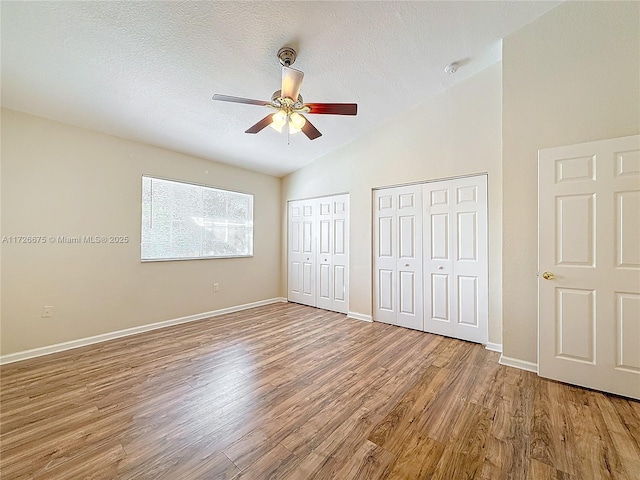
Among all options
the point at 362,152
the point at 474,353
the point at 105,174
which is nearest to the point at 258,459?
the point at 474,353

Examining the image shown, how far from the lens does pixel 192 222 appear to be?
13.9 ft

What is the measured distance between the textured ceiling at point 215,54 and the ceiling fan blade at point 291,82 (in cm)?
53

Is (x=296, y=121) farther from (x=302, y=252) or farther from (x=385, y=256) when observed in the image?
(x=302, y=252)

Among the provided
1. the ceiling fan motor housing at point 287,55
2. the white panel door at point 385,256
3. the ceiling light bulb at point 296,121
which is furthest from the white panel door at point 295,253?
the ceiling fan motor housing at point 287,55

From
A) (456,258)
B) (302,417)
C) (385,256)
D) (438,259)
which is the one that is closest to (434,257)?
(438,259)

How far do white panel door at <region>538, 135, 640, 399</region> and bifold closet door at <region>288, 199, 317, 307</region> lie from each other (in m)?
3.41

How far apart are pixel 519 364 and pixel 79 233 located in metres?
5.14

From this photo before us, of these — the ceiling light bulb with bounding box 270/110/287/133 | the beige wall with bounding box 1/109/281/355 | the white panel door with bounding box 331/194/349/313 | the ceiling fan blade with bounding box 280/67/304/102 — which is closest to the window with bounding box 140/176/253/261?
the beige wall with bounding box 1/109/281/355

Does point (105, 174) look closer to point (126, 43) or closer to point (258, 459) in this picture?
point (126, 43)

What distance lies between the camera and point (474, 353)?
2.97 meters

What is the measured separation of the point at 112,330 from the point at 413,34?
4865 millimetres

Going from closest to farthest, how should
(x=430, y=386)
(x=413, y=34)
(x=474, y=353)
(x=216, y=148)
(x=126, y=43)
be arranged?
1. (x=126, y=43)
2. (x=430, y=386)
3. (x=413, y=34)
4. (x=474, y=353)
5. (x=216, y=148)

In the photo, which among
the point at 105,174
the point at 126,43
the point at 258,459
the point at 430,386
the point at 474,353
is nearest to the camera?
the point at 258,459

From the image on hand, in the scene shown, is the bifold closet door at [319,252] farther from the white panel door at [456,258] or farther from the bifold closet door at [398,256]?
the white panel door at [456,258]
